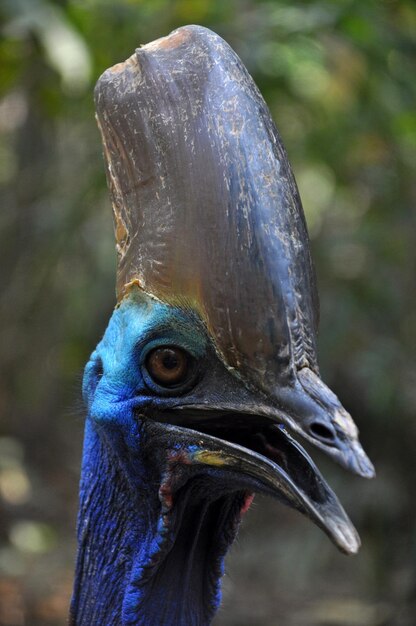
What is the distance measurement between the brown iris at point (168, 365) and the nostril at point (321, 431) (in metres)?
0.26

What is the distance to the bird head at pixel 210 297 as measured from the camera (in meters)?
1.63

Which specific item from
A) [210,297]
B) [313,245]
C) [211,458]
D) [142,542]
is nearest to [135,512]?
[142,542]

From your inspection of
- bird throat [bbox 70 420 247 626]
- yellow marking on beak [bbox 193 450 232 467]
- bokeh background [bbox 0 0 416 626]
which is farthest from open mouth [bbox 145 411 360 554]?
bokeh background [bbox 0 0 416 626]

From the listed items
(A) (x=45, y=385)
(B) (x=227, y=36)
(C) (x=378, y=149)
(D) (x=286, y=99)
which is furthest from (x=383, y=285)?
(A) (x=45, y=385)

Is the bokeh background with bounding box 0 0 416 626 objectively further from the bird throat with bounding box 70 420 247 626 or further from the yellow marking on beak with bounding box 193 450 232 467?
the yellow marking on beak with bounding box 193 450 232 467

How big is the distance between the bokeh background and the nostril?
2.60m

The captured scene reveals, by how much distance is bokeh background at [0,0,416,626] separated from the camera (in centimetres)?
455

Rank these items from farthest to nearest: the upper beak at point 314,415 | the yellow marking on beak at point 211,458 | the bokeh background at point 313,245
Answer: the bokeh background at point 313,245 < the yellow marking on beak at point 211,458 < the upper beak at point 314,415

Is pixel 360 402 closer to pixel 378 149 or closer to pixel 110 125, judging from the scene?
pixel 378 149

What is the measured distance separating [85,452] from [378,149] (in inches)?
141

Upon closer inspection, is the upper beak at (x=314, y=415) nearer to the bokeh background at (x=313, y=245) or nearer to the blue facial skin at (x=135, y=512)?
the blue facial skin at (x=135, y=512)

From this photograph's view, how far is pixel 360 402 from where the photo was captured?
6102 millimetres

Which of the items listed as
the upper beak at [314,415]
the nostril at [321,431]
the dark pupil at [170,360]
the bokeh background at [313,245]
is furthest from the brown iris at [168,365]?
the bokeh background at [313,245]

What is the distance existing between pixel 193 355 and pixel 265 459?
195 millimetres
